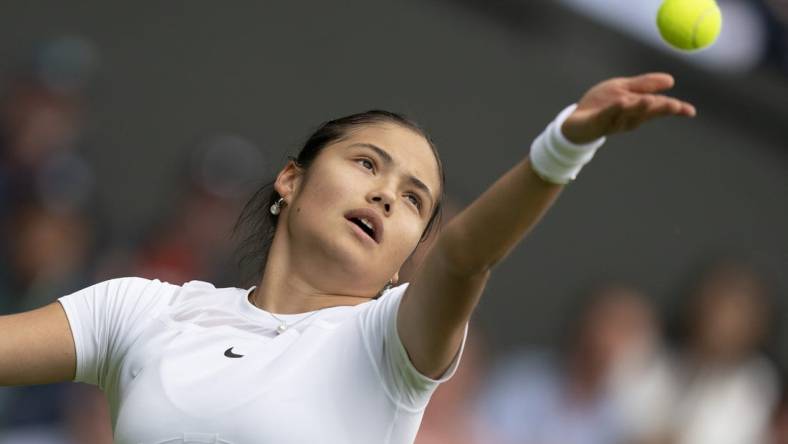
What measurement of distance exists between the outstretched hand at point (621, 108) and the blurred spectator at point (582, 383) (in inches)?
145

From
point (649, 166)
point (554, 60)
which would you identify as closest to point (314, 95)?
point (554, 60)

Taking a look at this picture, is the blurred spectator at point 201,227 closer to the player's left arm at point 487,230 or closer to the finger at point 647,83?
the player's left arm at point 487,230

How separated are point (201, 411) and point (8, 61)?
3.42 meters

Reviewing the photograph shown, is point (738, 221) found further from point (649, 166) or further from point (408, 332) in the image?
point (408, 332)

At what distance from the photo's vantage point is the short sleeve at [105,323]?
8.79 ft

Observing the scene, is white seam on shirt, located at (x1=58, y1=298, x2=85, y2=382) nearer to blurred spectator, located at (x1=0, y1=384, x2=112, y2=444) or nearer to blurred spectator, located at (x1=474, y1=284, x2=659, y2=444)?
blurred spectator, located at (x1=0, y1=384, x2=112, y2=444)

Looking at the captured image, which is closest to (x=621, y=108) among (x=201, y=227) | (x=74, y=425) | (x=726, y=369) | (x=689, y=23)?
(x=689, y=23)

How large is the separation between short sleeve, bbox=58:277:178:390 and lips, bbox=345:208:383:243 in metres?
0.43

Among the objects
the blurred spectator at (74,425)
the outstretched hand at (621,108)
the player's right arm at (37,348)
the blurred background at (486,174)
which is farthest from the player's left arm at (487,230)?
the blurred spectator at (74,425)

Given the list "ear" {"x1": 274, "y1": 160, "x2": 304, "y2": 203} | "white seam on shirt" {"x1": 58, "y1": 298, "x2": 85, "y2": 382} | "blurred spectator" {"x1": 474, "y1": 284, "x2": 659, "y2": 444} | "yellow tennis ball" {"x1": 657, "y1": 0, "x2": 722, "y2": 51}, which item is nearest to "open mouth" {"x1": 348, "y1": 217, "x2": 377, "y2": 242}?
"ear" {"x1": 274, "y1": 160, "x2": 304, "y2": 203}

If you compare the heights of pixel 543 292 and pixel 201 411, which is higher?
pixel 543 292

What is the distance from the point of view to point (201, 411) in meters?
2.38

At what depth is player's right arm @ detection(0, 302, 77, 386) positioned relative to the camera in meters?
2.59

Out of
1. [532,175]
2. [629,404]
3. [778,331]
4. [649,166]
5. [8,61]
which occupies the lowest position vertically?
[532,175]
